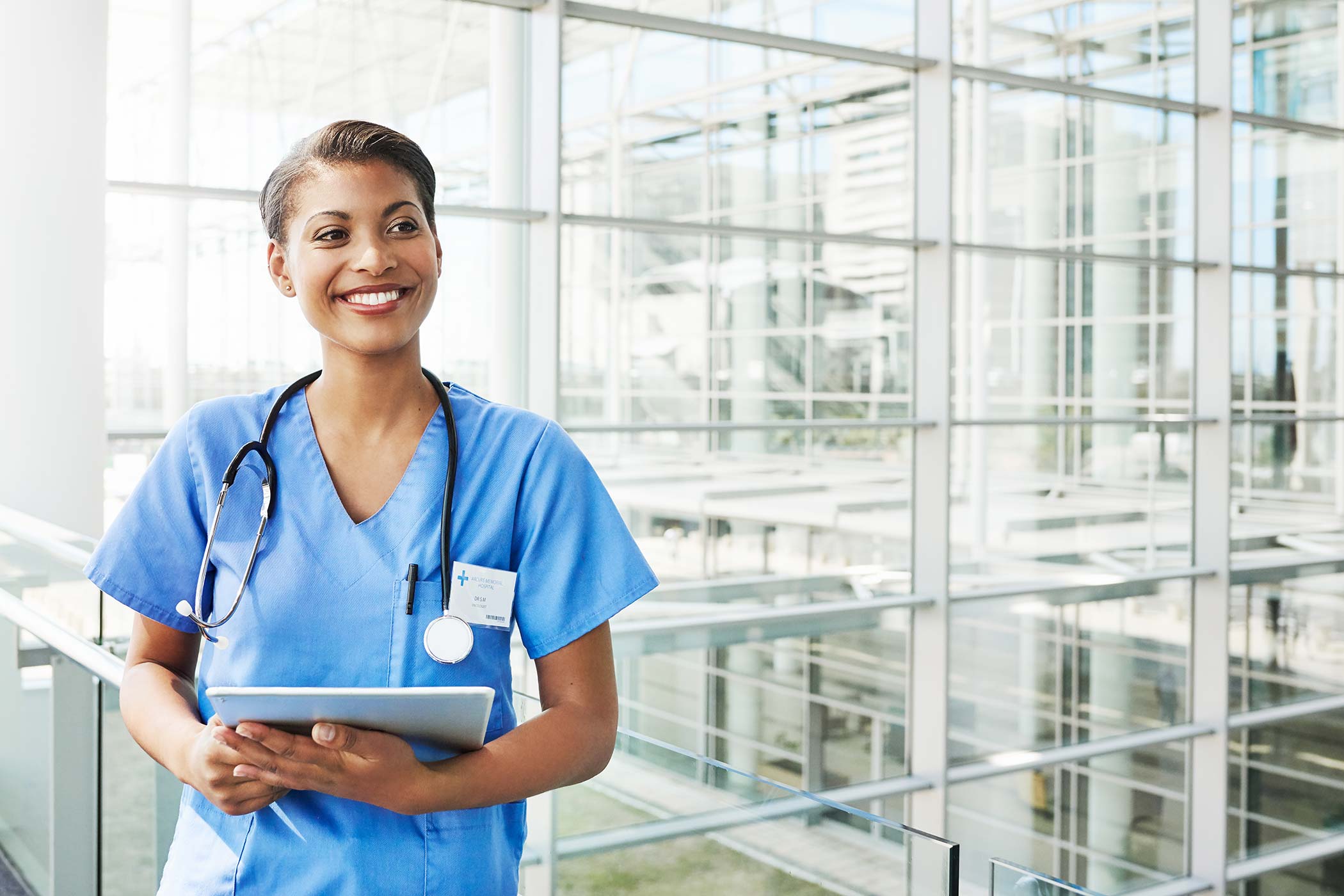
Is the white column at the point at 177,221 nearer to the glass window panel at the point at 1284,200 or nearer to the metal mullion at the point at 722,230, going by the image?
the metal mullion at the point at 722,230

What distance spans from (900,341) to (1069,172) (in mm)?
1726

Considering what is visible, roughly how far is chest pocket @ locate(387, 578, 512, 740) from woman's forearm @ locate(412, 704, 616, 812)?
48 millimetres

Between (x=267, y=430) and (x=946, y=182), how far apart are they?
4.80 meters

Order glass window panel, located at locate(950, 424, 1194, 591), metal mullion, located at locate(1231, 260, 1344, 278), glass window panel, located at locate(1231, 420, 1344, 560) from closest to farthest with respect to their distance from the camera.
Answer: metal mullion, located at locate(1231, 260, 1344, 278)
glass window panel, located at locate(950, 424, 1194, 591)
glass window panel, located at locate(1231, 420, 1344, 560)

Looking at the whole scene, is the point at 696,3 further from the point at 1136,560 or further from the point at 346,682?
the point at 346,682

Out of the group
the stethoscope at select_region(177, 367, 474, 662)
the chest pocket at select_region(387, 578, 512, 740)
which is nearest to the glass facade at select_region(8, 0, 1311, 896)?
the stethoscope at select_region(177, 367, 474, 662)

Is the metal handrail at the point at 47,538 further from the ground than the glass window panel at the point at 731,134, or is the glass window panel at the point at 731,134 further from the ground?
the glass window panel at the point at 731,134

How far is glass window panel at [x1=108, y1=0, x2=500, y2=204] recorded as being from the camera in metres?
5.71

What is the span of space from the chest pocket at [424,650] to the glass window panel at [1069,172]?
6560 mm

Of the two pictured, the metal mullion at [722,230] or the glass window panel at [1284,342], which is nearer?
the metal mullion at [722,230]

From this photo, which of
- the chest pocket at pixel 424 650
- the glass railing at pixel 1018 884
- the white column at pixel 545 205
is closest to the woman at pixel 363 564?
the chest pocket at pixel 424 650

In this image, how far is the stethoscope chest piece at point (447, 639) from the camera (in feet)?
3.41

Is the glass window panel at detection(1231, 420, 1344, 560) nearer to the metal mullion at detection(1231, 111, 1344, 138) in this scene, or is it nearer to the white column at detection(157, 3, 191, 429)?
the metal mullion at detection(1231, 111, 1344, 138)

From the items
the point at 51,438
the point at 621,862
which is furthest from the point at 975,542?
the point at 621,862
